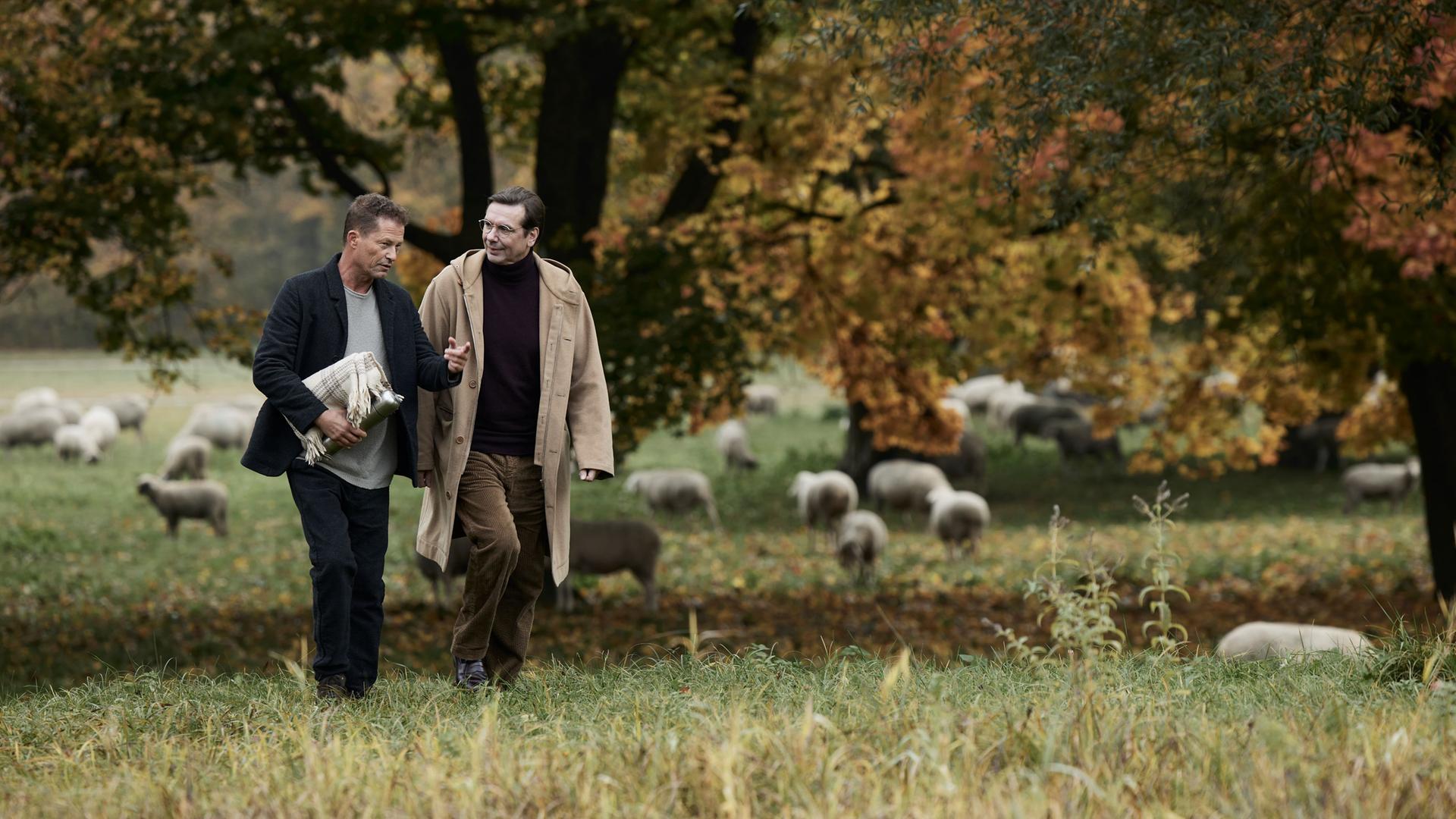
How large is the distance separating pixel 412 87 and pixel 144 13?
12.5 feet

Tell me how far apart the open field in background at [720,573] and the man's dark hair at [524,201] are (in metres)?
2.74

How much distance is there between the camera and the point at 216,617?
541 inches

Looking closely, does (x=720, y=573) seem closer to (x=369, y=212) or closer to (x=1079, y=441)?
(x=369, y=212)

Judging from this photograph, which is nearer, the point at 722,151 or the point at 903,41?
the point at 903,41

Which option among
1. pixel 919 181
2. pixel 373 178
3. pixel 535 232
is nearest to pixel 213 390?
pixel 373 178

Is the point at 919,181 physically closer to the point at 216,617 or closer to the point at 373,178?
the point at 216,617

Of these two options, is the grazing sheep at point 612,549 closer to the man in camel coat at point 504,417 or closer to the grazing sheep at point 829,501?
the grazing sheep at point 829,501

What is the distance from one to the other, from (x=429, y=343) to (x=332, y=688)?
1.46 meters

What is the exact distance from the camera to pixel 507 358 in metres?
5.94

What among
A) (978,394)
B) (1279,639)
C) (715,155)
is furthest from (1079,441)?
(1279,639)

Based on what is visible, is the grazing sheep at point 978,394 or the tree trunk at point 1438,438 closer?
the tree trunk at point 1438,438

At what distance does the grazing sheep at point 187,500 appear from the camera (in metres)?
19.9

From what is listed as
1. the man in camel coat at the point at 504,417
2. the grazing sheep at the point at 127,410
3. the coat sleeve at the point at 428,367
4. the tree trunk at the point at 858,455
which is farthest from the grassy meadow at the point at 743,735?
the grazing sheep at the point at 127,410

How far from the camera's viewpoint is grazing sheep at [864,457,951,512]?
22297 millimetres
